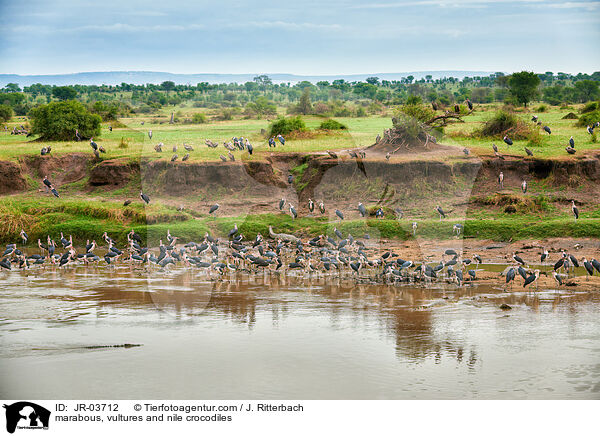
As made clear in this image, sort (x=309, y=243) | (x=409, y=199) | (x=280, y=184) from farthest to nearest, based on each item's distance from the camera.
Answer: (x=280, y=184) → (x=409, y=199) → (x=309, y=243)

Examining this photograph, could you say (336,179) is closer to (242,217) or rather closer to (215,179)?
(242,217)

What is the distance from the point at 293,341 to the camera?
10.7 meters

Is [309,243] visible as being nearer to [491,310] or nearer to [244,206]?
[244,206]

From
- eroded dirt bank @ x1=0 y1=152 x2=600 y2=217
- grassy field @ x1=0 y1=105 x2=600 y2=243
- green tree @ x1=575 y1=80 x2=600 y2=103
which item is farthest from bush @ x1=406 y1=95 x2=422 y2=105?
green tree @ x1=575 y1=80 x2=600 y2=103

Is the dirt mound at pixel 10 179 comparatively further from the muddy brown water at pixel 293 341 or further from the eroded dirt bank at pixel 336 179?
the muddy brown water at pixel 293 341

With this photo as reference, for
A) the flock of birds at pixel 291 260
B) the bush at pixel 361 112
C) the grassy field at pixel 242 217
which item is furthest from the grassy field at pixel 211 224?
the bush at pixel 361 112

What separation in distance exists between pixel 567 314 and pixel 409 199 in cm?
855

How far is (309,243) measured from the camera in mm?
17188

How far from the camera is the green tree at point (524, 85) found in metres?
44.2

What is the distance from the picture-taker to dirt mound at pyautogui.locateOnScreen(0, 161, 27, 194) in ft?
72.7

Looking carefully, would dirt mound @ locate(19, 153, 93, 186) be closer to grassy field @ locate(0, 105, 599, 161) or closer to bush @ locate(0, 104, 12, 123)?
grassy field @ locate(0, 105, 599, 161)

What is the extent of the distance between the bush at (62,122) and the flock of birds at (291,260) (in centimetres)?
1097
